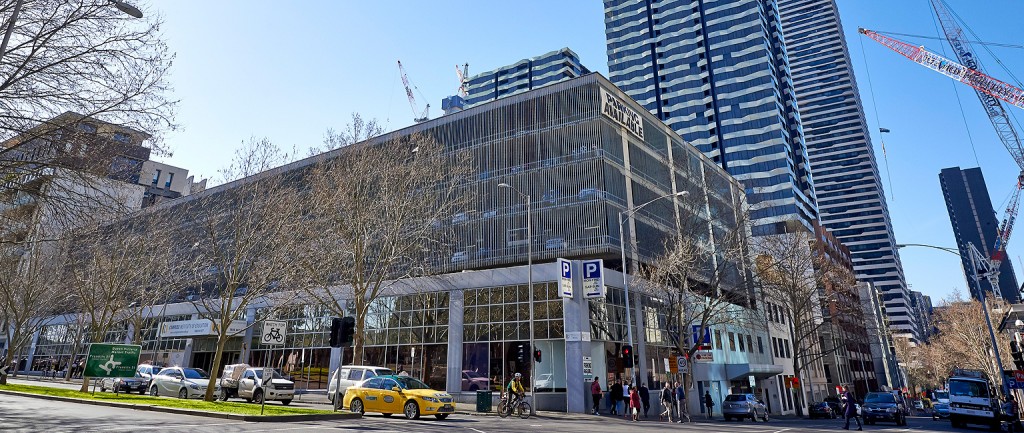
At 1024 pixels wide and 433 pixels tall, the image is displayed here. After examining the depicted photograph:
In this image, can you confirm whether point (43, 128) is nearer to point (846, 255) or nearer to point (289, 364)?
point (289, 364)

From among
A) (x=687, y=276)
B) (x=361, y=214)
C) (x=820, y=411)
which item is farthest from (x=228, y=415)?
(x=820, y=411)

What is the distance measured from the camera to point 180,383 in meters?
26.8

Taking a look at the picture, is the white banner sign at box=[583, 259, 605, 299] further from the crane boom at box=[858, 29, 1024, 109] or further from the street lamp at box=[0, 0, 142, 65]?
the crane boom at box=[858, 29, 1024, 109]

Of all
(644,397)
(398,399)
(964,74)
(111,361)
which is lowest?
(644,397)

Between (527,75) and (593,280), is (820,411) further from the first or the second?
(527,75)

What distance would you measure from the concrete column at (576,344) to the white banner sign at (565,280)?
0.91m

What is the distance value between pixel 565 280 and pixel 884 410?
1809cm

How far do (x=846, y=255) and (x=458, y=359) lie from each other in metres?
102

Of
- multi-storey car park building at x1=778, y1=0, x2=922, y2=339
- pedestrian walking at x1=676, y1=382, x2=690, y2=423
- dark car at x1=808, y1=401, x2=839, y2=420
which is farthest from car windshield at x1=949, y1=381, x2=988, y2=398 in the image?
multi-storey car park building at x1=778, y1=0, x2=922, y2=339

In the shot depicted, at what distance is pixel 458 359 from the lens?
31781 millimetres

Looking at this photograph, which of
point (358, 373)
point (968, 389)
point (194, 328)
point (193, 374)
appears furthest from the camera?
point (194, 328)

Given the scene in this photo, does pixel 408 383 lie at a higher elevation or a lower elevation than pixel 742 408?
higher

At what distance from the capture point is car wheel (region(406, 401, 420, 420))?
19.3 metres

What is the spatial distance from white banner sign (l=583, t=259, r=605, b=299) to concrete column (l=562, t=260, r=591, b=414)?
0.76 meters
